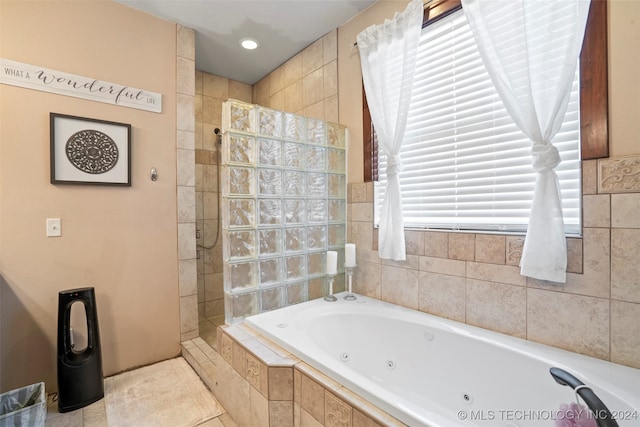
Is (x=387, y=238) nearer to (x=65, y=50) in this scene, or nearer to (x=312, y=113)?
(x=312, y=113)

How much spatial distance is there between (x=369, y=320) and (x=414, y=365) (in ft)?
1.13

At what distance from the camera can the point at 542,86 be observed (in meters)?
1.31

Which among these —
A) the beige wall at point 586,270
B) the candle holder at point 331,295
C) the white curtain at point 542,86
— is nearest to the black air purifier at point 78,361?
the candle holder at point 331,295

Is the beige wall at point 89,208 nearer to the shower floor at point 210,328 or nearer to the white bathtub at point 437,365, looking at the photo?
the shower floor at point 210,328

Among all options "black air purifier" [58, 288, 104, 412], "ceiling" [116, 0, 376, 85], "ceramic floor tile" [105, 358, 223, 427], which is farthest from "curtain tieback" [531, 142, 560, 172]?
"black air purifier" [58, 288, 104, 412]

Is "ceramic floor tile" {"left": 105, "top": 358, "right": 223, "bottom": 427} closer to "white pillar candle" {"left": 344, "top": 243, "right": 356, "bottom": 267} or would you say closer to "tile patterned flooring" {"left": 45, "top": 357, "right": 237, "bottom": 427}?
"tile patterned flooring" {"left": 45, "top": 357, "right": 237, "bottom": 427}

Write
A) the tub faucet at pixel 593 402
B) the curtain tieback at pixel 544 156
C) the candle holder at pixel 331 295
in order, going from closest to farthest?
the tub faucet at pixel 593 402 → the curtain tieback at pixel 544 156 → the candle holder at pixel 331 295

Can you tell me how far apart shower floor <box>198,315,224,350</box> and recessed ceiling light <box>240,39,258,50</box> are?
2564mm

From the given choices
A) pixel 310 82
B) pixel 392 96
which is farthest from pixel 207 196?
pixel 392 96

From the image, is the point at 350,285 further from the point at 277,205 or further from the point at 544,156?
the point at 544,156

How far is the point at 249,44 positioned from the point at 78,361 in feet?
8.71

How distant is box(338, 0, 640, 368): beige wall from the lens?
45.3 inches

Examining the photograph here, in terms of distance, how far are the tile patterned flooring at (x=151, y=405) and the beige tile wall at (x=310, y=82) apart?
2.16 metres

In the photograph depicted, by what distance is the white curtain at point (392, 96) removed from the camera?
179 cm
